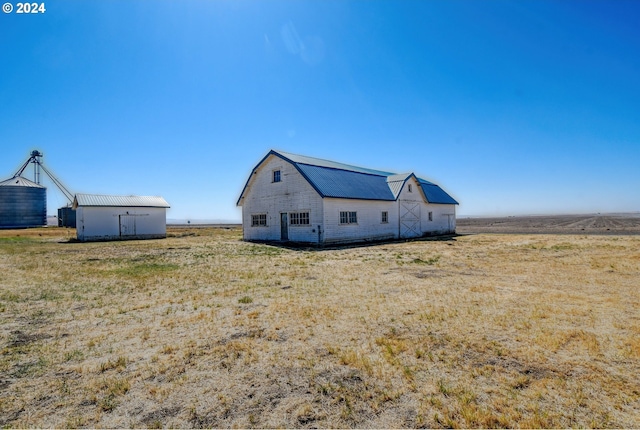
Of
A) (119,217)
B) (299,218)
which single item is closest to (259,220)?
(299,218)

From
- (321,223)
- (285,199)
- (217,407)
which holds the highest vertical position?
(285,199)

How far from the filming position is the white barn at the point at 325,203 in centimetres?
2269

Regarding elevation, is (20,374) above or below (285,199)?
below

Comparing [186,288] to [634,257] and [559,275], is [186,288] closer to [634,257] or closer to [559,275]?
[559,275]

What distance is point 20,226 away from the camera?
4981cm

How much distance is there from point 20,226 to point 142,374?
62.5 m

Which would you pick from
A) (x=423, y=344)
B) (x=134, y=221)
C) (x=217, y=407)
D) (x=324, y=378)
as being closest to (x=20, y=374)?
(x=217, y=407)

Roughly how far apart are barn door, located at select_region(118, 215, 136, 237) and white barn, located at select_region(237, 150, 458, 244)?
10782 mm

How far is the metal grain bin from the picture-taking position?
160ft

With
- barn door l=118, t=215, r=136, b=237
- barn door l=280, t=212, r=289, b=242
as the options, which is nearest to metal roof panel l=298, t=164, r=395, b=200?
barn door l=280, t=212, r=289, b=242

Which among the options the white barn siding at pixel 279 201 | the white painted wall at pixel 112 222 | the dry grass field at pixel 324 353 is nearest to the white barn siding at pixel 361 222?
the white barn siding at pixel 279 201

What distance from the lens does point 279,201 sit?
997 inches

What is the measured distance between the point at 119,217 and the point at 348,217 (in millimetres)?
21262

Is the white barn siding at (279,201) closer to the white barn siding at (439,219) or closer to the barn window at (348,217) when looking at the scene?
the barn window at (348,217)
